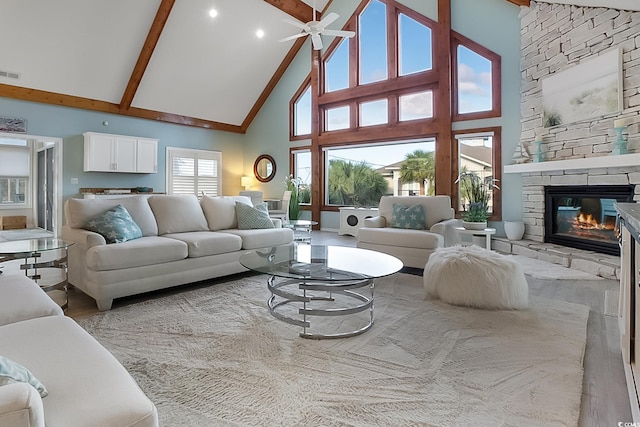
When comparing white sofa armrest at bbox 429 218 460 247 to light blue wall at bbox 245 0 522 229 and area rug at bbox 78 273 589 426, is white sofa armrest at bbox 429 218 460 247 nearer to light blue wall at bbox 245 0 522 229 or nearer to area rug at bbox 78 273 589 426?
area rug at bbox 78 273 589 426

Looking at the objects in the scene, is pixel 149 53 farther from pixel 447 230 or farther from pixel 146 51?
pixel 447 230

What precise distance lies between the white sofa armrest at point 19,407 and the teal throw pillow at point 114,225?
2625 mm

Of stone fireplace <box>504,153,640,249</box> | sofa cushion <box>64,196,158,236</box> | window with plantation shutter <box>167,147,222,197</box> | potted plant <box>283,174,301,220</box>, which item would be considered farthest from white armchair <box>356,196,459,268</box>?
window with plantation shutter <box>167,147,222,197</box>

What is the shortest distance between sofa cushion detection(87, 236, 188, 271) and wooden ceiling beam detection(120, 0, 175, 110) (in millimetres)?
4558

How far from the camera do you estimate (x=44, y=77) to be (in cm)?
599

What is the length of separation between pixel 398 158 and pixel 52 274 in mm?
5978

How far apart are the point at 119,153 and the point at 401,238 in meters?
5.90

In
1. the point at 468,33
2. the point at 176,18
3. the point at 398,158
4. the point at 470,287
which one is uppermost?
the point at 176,18

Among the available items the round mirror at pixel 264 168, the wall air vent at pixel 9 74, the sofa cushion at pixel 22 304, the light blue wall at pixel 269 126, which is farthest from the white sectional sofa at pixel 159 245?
the round mirror at pixel 264 168

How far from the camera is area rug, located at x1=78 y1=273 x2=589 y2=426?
154cm

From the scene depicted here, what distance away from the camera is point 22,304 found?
156 cm

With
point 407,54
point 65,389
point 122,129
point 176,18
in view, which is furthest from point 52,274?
point 407,54

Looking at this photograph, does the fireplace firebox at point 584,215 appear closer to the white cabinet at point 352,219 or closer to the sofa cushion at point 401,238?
the sofa cushion at point 401,238

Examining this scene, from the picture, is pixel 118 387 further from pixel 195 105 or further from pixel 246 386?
pixel 195 105
